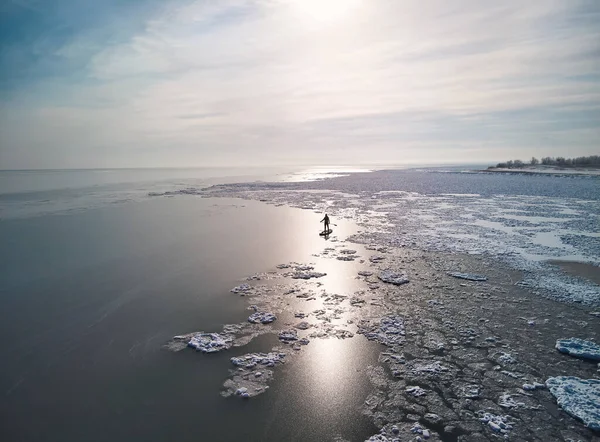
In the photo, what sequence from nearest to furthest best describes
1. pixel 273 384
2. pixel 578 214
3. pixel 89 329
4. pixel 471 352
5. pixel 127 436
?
pixel 127 436 < pixel 273 384 < pixel 471 352 < pixel 89 329 < pixel 578 214

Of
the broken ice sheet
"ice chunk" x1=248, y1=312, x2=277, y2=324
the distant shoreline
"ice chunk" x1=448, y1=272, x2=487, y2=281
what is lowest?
the broken ice sheet

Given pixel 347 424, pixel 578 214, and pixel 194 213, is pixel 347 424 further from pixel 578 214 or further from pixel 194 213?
pixel 578 214

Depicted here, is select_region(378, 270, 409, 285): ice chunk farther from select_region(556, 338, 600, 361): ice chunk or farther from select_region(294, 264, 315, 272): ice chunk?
select_region(556, 338, 600, 361): ice chunk

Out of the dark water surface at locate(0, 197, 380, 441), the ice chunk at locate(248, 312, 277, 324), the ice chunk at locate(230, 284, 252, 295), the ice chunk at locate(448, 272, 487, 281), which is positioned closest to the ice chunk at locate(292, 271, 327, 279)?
the dark water surface at locate(0, 197, 380, 441)

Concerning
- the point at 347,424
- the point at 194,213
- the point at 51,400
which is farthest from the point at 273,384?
the point at 194,213

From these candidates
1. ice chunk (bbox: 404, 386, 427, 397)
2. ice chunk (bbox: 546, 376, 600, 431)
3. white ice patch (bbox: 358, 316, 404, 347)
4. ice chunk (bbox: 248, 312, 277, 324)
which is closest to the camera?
ice chunk (bbox: 546, 376, 600, 431)
